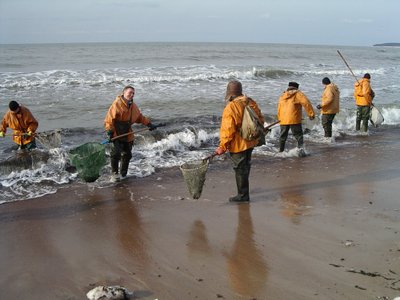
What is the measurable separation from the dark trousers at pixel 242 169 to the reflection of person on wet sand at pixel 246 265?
2.95ft

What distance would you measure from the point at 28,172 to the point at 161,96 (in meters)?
10.8

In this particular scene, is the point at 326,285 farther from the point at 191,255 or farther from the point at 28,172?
the point at 28,172

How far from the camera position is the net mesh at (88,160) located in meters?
6.36

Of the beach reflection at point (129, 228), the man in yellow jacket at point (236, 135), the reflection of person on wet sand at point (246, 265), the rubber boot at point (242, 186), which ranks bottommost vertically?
the beach reflection at point (129, 228)

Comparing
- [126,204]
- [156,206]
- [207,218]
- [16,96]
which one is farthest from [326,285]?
[16,96]

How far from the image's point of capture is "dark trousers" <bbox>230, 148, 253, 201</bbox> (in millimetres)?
5566

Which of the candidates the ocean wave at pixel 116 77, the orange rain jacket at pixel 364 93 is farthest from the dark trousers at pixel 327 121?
the ocean wave at pixel 116 77

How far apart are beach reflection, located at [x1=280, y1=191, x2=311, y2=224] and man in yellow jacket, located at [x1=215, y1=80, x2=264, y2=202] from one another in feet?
1.96

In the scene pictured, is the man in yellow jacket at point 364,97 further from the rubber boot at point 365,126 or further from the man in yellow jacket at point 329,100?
the man in yellow jacket at point 329,100

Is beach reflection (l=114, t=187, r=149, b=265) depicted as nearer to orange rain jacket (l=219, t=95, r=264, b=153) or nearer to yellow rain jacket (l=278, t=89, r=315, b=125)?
orange rain jacket (l=219, t=95, r=264, b=153)

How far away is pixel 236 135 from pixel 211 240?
1.51 m

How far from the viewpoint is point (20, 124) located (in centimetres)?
778

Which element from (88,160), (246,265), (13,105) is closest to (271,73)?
(13,105)

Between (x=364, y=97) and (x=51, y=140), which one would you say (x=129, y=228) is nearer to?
(x=51, y=140)
